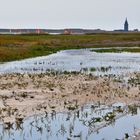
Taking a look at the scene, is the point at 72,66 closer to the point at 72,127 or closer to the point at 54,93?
the point at 54,93

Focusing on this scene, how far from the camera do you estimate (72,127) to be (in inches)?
704

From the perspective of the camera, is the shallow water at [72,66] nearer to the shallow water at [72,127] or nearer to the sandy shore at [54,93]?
the sandy shore at [54,93]

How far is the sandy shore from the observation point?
21484 mm

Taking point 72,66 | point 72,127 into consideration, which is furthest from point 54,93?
point 72,66

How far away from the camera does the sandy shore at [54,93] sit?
21.5 meters

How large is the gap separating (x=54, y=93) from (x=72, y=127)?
8187 mm

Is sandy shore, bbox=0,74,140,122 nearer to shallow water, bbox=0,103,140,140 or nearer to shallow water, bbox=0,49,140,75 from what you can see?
shallow water, bbox=0,103,140,140

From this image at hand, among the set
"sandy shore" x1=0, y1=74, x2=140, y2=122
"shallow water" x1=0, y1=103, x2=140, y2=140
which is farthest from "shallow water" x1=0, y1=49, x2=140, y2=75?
"shallow water" x1=0, y1=103, x2=140, y2=140

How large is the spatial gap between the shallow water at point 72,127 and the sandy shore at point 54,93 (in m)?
1.09

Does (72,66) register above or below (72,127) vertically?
A: below

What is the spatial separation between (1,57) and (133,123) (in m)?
33.1

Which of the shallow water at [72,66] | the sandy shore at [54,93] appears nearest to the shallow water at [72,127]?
the sandy shore at [54,93]

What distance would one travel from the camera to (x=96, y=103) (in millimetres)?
23312

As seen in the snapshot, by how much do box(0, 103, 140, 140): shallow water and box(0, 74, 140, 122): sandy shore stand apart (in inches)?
42.9
